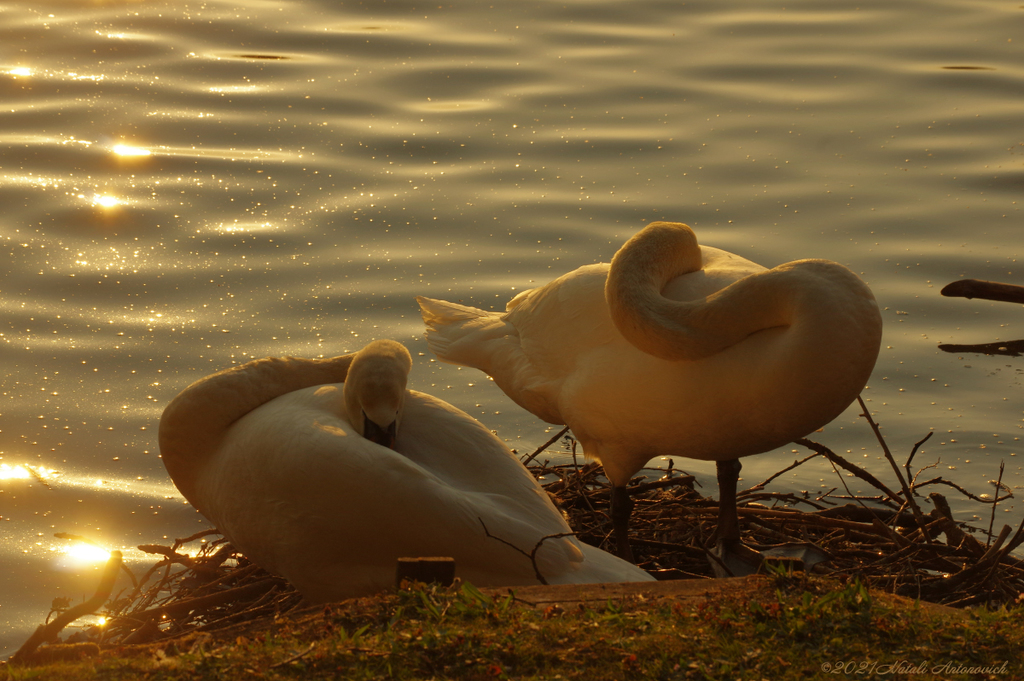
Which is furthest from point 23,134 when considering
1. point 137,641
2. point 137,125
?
point 137,641

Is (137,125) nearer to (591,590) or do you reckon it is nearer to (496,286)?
(496,286)

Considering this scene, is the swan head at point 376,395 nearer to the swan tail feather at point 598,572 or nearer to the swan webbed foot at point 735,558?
the swan tail feather at point 598,572

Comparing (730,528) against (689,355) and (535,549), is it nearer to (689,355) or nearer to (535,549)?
(689,355)

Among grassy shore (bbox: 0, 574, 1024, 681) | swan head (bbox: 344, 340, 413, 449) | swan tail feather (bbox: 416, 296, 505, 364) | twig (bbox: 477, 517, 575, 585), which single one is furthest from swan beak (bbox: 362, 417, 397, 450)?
swan tail feather (bbox: 416, 296, 505, 364)

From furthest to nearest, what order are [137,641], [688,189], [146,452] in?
[688,189] < [146,452] < [137,641]

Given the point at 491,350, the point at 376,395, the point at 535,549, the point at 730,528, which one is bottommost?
the point at 730,528

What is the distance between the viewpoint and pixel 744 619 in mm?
4059

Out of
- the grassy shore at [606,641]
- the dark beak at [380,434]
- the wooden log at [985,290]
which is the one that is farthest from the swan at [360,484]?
the wooden log at [985,290]

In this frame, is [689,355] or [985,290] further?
[985,290]

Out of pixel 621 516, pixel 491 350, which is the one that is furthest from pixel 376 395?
pixel 491 350

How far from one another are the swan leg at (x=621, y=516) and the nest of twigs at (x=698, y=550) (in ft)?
0.69

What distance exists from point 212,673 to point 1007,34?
16.0m

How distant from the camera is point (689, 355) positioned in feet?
18.9

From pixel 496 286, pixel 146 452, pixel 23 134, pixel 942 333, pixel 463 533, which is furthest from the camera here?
pixel 23 134
